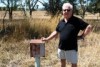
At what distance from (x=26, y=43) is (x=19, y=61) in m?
2.18

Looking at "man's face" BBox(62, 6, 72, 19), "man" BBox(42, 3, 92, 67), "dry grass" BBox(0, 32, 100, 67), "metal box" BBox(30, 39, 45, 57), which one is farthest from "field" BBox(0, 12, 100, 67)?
"metal box" BBox(30, 39, 45, 57)

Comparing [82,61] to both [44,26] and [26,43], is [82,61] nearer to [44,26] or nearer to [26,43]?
[26,43]

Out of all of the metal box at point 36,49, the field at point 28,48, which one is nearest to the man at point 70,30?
the metal box at point 36,49

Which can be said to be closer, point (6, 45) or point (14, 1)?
point (6, 45)

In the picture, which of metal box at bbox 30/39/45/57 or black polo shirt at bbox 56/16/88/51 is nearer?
metal box at bbox 30/39/45/57

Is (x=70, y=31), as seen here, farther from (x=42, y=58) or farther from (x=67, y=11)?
(x=42, y=58)

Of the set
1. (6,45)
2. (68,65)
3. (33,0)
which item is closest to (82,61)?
(68,65)

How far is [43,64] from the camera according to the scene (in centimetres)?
754

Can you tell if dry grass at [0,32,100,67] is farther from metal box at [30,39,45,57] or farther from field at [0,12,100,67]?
metal box at [30,39,45,57]

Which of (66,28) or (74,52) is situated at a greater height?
(66,28)

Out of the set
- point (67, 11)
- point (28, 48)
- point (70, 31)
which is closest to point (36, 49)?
point (70, 31)

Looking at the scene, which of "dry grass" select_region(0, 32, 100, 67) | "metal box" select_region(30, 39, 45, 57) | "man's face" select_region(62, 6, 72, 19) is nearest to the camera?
"metal box" select_region(30, 39, 45, 57)

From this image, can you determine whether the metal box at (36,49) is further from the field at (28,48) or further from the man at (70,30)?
the field at (28,48)

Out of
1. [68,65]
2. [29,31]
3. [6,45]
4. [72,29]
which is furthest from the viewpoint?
[29,31]
